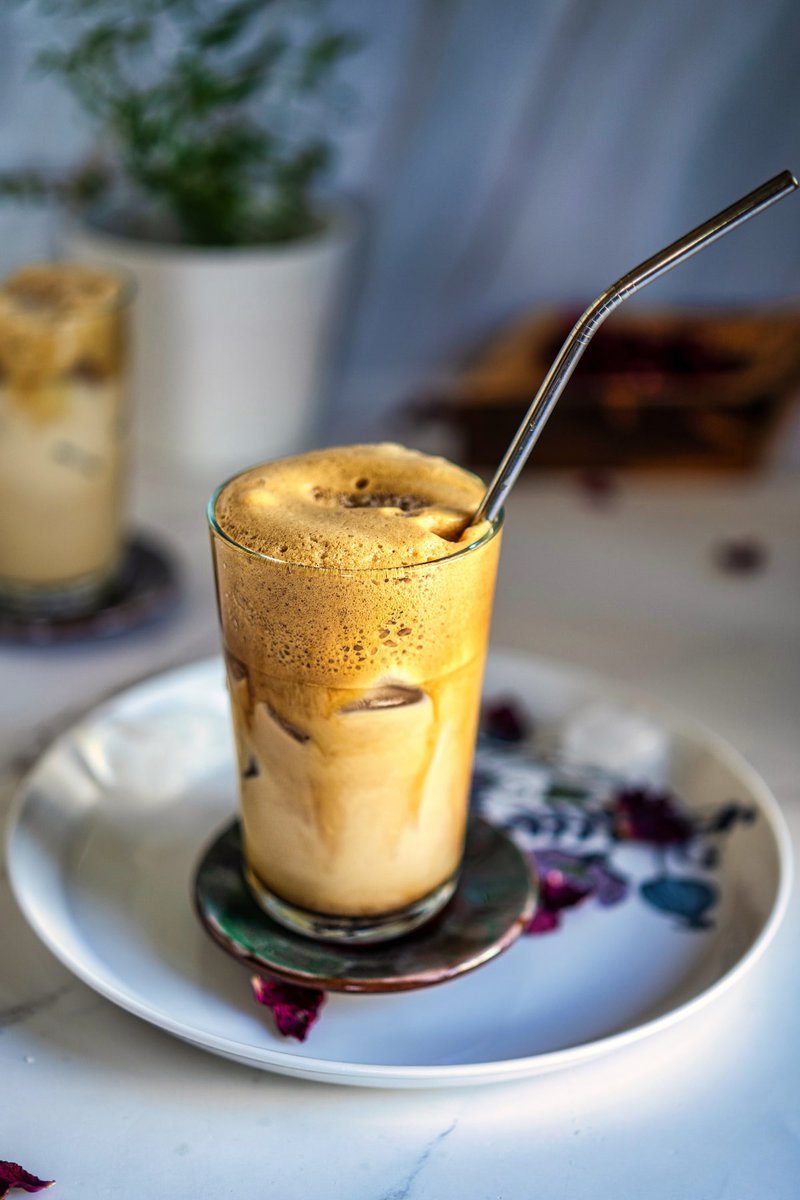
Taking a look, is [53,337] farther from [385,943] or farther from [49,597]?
[385,943]

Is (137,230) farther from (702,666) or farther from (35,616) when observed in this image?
(702,666)

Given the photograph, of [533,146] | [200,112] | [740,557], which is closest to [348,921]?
[740,557]

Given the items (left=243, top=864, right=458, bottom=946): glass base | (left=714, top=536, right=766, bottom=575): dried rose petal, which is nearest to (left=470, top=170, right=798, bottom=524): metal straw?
(left=243, top=864, right=458, bottom=946): glass base

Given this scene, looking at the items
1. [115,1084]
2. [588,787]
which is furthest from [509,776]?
[115,1084]

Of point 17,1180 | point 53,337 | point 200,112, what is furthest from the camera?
point 200,112

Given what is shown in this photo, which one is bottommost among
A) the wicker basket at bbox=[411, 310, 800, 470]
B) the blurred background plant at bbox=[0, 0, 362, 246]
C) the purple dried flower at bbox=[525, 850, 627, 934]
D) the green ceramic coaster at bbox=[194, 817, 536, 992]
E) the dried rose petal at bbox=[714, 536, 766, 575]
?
the dried rose petal at bbox=[714, 536, 766, 575]

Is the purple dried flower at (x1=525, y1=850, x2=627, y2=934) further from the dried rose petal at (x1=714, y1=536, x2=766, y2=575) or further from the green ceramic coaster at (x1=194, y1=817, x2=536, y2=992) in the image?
the dried rose petal at (x1=714, y1=536, x2=766, y2=575)
